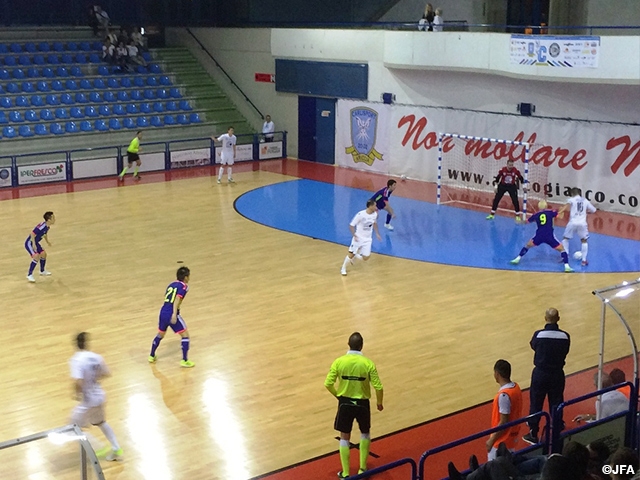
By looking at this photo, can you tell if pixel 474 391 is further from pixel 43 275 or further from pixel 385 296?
pixel 43 275

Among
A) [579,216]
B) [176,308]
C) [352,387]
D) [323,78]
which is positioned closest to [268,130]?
[323,78]

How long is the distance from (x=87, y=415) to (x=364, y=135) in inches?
860

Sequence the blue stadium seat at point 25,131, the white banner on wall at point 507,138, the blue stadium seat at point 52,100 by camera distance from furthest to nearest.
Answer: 1. the blue stadium seat at point 52,100
2. the blue stadium seat at point 25,131
3. the white banner on wall at point 507,138

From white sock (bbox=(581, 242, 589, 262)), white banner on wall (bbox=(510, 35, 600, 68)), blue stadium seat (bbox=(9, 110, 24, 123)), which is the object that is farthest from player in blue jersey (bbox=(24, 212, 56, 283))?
blue stadium seat (bbox=(9, 110, 24, 123))

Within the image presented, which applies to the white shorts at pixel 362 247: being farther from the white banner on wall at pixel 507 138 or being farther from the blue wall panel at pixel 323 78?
the blue wall panel at pixel 323 78

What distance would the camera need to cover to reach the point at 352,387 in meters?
9.61

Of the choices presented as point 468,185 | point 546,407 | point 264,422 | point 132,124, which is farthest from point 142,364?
point 132,124

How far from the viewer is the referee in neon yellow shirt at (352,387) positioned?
31.3ft

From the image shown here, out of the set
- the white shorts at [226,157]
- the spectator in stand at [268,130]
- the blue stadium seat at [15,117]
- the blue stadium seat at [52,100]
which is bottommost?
the white shorts at [226,157]

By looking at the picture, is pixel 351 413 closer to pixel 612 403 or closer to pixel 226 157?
pixel 612 403

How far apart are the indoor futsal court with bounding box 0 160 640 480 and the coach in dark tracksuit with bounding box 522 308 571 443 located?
0.94 metres

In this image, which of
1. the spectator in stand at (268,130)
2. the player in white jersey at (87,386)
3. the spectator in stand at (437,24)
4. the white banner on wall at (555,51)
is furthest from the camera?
the spectator in stand at (268,130)

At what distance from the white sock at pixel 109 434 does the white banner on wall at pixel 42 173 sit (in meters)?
18.7

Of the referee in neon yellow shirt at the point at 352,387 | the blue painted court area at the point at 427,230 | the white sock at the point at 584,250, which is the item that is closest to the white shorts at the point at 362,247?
the blue painted court area at the point at 427,230
